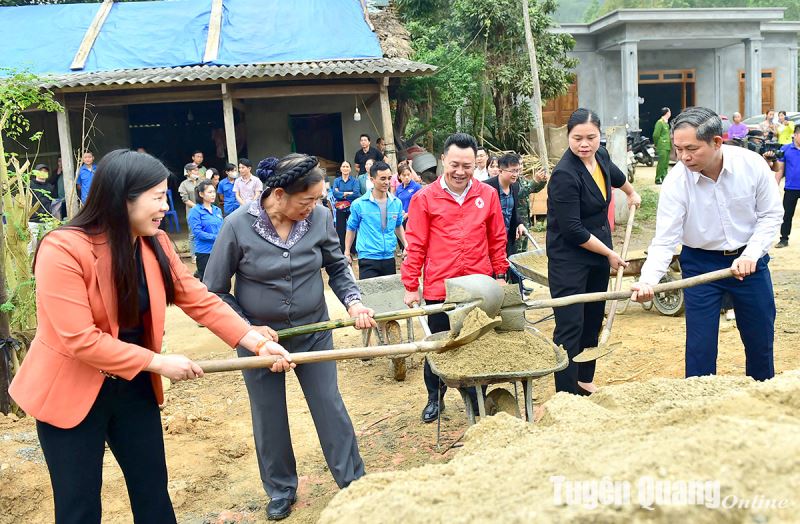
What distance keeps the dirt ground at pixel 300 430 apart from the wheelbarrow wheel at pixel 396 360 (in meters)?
0.07

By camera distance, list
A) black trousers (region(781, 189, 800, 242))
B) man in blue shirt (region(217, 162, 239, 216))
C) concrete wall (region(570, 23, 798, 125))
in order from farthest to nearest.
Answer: concrete wall (region(570, 23, 798, 125))
man in blue shirt (region(217, 162, 239, 216))
black trousers (region(781, 189, 800, 242))

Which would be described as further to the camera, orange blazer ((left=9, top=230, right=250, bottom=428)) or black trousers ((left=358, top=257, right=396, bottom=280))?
black trousers ((left=358, top=257, right=396, bottom=280))

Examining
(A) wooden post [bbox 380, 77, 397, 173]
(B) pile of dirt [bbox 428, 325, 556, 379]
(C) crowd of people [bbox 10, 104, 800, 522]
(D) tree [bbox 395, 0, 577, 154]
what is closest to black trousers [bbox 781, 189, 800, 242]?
(A) wooden post [bbox 380, 77, 397, 173]

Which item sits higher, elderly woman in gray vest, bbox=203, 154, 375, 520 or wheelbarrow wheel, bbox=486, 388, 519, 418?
elderly woman in gray vest, bbox=203, 154, 375, 520

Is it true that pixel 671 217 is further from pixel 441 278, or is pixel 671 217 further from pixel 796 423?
pixel 796 423

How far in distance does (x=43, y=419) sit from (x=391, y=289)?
4026 mm

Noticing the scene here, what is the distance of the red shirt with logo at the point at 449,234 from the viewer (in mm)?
4375

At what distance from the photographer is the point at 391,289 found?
20.6ft

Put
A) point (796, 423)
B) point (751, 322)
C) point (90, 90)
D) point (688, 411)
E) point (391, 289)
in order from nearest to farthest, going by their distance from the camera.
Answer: point (796, 423), point (688, 411), point (751, 322), point (391, 289), point (90, 90)

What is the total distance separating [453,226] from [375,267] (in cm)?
240

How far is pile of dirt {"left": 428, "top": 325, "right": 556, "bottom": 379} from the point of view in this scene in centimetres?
389

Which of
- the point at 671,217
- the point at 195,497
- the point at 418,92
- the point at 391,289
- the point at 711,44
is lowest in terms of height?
the point at 195,497

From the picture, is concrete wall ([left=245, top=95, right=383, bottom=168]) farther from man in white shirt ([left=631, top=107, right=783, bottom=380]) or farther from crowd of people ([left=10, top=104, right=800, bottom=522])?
man in white shirt ([left=631, top=107, right=783, bottom=380])

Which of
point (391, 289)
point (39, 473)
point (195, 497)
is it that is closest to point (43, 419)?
point (195, 497)
